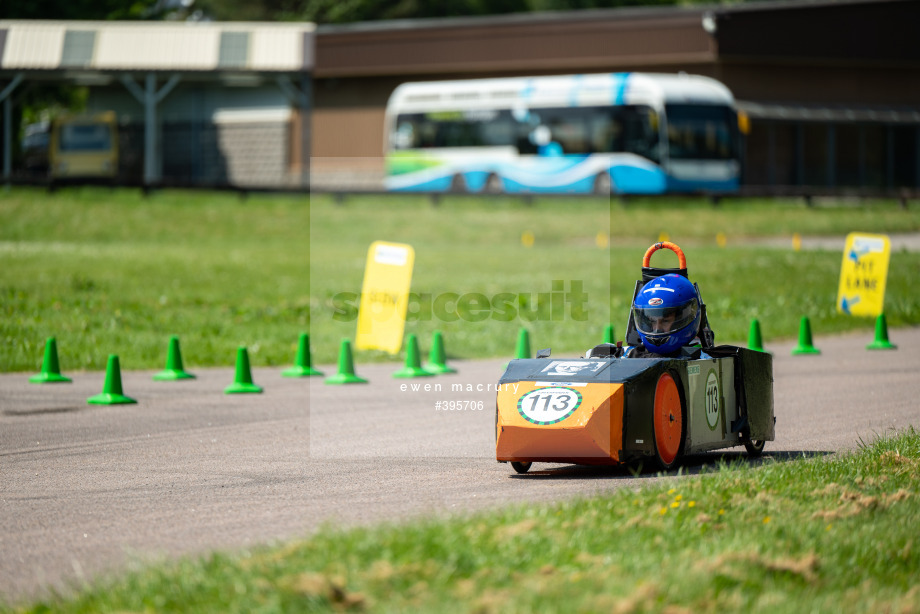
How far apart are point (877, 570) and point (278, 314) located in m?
17.4

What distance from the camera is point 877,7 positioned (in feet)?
166

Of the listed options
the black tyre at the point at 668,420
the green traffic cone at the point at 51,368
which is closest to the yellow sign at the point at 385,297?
the green traffic cone at the point at 51,368

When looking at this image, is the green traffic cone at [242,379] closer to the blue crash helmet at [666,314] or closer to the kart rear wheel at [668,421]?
the blue crash helmet at [666,314]

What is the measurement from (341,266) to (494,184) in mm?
16145

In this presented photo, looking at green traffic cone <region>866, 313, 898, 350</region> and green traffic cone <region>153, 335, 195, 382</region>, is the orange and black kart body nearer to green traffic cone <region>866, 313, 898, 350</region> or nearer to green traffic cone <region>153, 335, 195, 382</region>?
green traffic cone <region>153, 335, 195, 382</region>

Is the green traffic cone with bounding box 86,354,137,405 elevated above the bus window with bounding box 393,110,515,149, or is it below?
below

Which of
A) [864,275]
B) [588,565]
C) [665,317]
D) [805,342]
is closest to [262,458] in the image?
[665,317]

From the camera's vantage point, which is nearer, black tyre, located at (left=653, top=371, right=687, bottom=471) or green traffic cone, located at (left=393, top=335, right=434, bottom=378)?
black tyre, located at (left=653, top=371, right=687, bottom=471)

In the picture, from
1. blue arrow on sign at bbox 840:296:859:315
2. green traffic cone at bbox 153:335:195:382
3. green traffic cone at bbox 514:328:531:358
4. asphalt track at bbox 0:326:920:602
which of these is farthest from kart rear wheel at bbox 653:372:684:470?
blue arrow on sign at bbox 840:296:859:315

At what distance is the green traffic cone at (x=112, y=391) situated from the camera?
13.3m

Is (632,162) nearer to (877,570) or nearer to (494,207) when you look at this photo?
(494,207)

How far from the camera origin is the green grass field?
64.8 feet

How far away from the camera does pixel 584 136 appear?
42.4 meters

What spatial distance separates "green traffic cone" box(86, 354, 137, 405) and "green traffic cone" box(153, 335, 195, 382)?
1.99m
